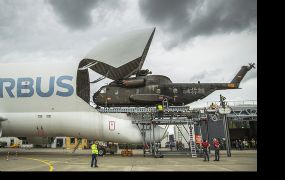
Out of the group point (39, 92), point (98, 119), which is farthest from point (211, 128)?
point (39, 92)

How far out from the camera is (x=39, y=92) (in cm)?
2606

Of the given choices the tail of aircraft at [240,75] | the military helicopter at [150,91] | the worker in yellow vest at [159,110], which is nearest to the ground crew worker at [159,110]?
the worker in yellow vest at [159,110]

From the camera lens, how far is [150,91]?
2619cm

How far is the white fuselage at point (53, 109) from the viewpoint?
84.1 ft

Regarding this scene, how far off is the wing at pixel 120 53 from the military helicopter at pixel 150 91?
5.63 ft

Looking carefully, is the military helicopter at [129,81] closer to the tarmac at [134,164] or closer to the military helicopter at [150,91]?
the military helicopter at [150,91]

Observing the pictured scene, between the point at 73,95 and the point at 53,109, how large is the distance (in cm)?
233

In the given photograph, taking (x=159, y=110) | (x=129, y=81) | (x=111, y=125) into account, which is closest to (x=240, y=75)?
(x=159, y=110)

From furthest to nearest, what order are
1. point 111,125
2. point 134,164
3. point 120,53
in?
point 111,125 < point 120,53 < point 134,164

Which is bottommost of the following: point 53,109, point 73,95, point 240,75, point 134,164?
point 134,164

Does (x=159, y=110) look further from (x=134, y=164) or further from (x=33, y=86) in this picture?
(x=33, y=86)

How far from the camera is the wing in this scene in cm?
2509

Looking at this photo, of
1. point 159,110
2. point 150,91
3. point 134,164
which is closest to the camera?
point 134,164

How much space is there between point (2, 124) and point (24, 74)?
17.0ft
